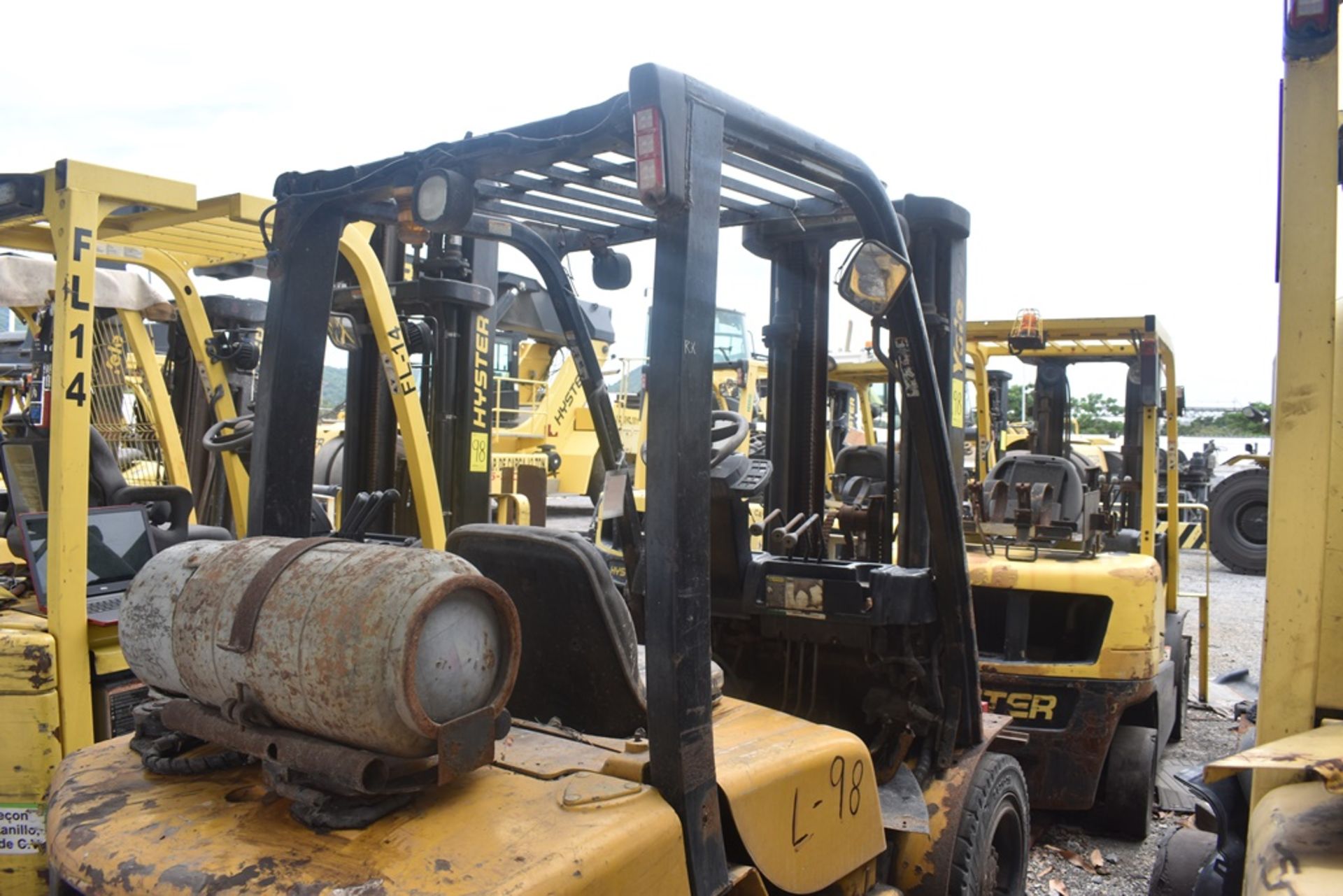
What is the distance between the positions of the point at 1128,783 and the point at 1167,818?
2.66 ft

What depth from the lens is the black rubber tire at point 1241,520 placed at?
49.5 feet

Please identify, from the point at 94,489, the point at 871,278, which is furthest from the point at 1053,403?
the point at 94,489

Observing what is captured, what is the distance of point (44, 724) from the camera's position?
10.4 feet

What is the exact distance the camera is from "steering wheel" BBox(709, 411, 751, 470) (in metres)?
2.95

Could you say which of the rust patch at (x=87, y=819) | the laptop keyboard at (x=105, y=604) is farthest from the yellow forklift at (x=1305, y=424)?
the laptop keyboard at (x=105, y=604)

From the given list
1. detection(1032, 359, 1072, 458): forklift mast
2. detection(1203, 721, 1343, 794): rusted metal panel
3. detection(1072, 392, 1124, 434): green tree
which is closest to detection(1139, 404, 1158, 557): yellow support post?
detection(1032, 359, 1072, 458): forklift mast

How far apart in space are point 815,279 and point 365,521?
7.89 feet

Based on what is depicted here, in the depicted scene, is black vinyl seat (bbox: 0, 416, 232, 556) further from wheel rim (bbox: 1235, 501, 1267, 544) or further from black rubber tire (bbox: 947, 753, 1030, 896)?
wheel rim (bbox: 1235, 501, 1267, 544)

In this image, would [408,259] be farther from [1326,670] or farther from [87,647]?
[1326,670]

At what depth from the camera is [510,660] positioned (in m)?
1.99

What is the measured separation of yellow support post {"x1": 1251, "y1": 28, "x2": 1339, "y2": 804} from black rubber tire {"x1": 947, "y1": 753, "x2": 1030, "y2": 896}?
1.21 m

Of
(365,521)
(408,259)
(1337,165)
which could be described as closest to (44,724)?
(365,521)

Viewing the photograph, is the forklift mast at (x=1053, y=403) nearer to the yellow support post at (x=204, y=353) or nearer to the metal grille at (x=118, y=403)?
the yellow support post at (x=204, y=353)

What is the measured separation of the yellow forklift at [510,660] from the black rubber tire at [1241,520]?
1400cm
